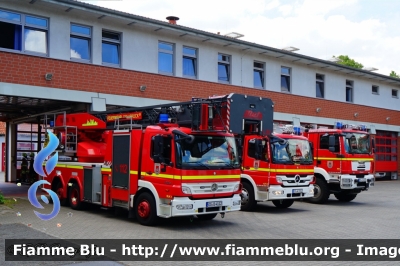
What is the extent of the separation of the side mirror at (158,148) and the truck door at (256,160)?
14.0 feet

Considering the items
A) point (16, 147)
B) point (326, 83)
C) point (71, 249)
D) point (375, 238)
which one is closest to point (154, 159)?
point (71, 249)

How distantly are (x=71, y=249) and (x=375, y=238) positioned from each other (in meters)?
6.37

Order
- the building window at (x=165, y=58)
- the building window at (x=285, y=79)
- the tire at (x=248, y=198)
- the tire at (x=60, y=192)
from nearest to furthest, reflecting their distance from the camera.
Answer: the tire at (x=248, y=198)
the tire at (x=60, y=192)
the building window at (x=165, y=58)
the building window at (x=285, y=79)

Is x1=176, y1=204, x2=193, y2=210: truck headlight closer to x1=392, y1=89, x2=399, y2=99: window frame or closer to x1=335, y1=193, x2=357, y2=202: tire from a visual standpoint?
x1=335, y1=193, x2=357, y2=202: tire

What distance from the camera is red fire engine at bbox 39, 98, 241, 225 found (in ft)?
36.5

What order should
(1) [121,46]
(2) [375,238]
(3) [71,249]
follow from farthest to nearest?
(1) [121,46] < (2) [375,238] < (3) [71,249]

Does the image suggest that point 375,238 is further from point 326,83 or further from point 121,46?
point 326,83

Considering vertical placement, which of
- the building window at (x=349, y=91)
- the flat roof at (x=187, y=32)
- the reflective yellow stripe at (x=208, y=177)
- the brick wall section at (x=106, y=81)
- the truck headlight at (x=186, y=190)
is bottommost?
the truck headlight at (x=186, y=190)

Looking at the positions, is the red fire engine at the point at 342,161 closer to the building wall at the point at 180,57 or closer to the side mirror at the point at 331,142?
the side mirror at the point at 331,142

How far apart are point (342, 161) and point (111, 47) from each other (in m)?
9.38

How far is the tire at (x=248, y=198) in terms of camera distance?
1505 centimetres

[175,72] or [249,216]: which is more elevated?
[175,72]

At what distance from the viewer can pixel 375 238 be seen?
420 inches

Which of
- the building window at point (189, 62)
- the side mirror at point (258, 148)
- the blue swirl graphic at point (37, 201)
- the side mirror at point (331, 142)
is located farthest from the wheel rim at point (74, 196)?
the side mirror at point (331, 142)
